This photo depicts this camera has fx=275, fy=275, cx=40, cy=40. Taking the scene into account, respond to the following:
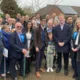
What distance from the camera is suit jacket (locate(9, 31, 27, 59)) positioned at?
345 inches

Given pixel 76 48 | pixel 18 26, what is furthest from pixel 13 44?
pixel 76 48

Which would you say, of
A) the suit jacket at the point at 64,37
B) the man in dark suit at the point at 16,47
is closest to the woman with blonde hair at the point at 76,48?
the suit jacket at the point at 64,37

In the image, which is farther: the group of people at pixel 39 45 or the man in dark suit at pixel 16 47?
the group of people at pixel 39 45

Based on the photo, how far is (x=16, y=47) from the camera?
8.72 m

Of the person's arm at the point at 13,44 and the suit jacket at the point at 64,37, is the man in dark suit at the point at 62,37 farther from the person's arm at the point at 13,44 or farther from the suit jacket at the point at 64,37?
the person's arm at the point at 13,44

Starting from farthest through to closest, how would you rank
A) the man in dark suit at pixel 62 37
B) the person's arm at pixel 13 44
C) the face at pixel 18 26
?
the man in dark suit at pixel 62 37 < the person's arm at pixel 13 44 < the face at pixel 18 26

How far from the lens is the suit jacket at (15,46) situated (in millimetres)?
8758

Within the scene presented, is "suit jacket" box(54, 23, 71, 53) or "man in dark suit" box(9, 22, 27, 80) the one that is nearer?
"man in dark suit" box(9, 22, 27, 80)

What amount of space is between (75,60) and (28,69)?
1.69m

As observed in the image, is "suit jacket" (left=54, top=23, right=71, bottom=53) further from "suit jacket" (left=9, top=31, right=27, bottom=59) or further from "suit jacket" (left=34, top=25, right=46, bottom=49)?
"suit jacket" (left=9, top=31, right=27, bottom=59)

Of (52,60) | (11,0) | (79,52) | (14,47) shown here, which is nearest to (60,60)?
(52,60)

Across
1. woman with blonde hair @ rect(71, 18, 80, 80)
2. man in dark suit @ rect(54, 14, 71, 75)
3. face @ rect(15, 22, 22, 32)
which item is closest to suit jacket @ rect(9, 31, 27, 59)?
face @ rect(15, 22, 22, 32)

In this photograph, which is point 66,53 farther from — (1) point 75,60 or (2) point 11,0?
(2) point 11,0

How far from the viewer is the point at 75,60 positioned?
9219 mm
